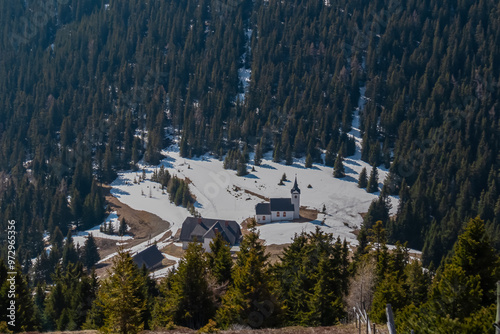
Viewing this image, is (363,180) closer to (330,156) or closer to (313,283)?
(330,156)

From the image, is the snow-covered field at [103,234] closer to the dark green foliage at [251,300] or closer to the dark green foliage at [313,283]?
the dark green foliage at [313,283]

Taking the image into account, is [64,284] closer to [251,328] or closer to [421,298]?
[251,328]

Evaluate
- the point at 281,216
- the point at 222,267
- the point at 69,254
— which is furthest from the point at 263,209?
the point at 222,267

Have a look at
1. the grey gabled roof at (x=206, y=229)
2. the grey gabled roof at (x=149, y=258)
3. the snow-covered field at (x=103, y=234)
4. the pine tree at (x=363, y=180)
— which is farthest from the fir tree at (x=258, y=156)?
the grey gabled roof at (x=149, y=258)

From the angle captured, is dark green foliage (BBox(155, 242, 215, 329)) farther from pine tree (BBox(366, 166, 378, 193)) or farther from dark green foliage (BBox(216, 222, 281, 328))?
pine tree (BBox(366, 166, 378, 193))

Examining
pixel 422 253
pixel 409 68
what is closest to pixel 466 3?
pixel 409 68

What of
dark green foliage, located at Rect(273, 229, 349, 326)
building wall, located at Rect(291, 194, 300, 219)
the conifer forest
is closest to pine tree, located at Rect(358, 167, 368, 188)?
the conifer forest
